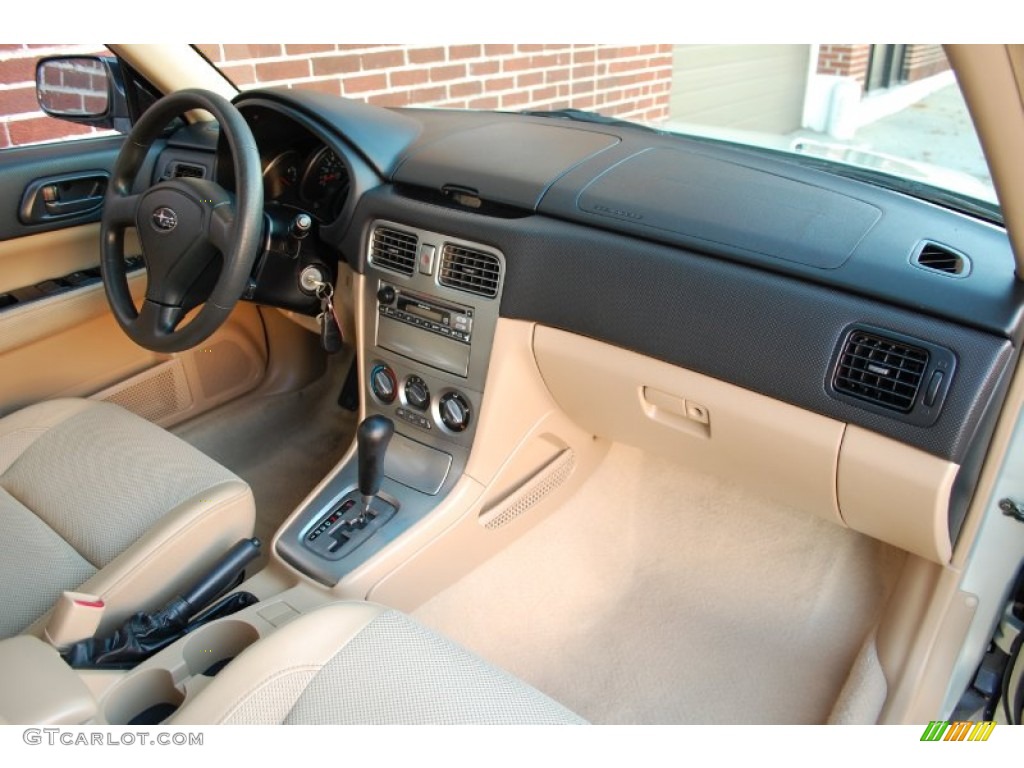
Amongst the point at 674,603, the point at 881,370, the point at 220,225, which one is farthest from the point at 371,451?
the point at 881,370

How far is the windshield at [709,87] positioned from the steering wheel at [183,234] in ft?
1.83

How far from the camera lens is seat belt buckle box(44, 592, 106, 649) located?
1.32 metres

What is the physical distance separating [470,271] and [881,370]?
0.79 meters

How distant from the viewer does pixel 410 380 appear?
6.25ft

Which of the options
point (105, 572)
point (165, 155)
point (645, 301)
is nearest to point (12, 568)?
point (105, 572)

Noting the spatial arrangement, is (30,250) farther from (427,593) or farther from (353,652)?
→ (353,652)

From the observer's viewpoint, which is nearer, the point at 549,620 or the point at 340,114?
the point at 340,114

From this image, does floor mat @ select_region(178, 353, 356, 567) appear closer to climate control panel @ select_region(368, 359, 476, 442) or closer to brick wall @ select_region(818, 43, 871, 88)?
climate control panel @ select_region(368, 359, 476, 442)

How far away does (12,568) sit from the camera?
4.95 ft

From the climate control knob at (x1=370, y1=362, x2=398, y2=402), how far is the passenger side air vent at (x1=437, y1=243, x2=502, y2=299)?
0.96 feet

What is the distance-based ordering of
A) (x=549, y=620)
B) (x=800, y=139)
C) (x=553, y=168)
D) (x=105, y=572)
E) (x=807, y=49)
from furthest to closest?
1. (x=807, y=49)
2. (x=549, y=620)
3. (x=800, y=139)
4. (x=553, y=168)
5. (x=105, y=572)

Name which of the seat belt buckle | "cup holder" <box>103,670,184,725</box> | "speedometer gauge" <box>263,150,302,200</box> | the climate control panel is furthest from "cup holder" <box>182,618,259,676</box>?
"speedometer gauge" <box>263,150,302,200</box>

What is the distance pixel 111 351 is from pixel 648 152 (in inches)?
55.3

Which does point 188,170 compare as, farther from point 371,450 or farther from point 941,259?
point 941,259
